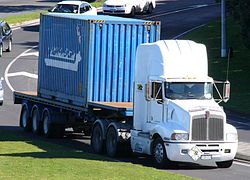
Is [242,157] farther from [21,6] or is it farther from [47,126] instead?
[21,6]

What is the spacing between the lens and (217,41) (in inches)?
2114

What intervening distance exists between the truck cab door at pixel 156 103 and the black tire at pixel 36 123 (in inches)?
298

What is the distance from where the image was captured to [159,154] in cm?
2217

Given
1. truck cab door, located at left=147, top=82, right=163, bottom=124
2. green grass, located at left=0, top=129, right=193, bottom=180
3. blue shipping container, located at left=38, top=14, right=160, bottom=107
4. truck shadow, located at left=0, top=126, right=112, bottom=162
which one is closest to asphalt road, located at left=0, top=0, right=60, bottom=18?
truck shadow, located at left=0, top=126, right=112, bottom=162

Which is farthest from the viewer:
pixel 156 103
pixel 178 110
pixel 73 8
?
pixel 73 8

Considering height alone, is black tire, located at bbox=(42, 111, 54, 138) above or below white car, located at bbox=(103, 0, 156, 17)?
below

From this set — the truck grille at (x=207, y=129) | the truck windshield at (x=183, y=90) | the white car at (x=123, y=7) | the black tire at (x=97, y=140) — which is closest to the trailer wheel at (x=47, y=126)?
the black tire at (x=97, y=140)

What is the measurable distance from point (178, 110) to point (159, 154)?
3.98 ft

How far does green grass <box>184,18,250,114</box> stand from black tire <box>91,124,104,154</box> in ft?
40.0

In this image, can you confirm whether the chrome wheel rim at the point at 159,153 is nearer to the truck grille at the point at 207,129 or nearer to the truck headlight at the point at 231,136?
the truck grille at the point at 207,129

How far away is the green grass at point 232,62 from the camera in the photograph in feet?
127

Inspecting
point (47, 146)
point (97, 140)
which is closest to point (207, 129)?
point (97, 140)

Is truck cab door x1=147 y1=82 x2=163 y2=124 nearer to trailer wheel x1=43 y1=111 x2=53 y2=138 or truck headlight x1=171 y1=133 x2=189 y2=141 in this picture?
truck headlight x1=171 y1=133 x2=189 y2=141

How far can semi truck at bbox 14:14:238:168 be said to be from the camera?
71.4 ft
